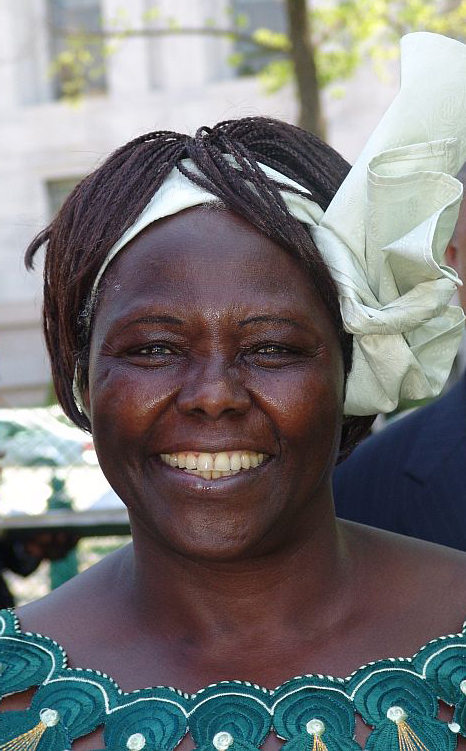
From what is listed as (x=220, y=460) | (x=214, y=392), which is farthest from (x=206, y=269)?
(x=220, y=460)

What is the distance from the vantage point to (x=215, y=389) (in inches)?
68.3

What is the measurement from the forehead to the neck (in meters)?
0.43

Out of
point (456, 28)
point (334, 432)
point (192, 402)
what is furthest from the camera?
point (456, 28)

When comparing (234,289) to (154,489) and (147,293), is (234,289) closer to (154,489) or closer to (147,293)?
(147,293)

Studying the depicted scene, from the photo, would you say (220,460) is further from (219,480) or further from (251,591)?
(251,591)

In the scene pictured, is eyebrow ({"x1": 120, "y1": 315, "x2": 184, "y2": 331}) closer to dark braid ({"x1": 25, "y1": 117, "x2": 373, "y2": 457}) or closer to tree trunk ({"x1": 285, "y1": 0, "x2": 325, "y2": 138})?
dark braid ({"x1": 25, "y1": 117, "x2": 373, "y2": 457})

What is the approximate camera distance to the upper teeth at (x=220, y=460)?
176cm

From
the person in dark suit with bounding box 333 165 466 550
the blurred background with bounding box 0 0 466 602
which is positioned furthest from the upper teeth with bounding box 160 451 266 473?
the blurred background with bounding box 0 0 466 602

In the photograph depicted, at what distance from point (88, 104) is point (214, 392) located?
1142 cm

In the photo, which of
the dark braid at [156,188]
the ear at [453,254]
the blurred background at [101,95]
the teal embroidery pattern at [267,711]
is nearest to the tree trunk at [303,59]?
the blurred background at [101,95]

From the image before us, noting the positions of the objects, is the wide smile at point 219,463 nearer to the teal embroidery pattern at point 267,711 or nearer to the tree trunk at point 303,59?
the teal embroidery pattern at point 267,711

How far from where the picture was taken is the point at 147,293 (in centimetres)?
183

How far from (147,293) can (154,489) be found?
350 millimetres

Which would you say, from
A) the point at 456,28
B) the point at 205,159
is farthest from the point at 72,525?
the point at 456,28
